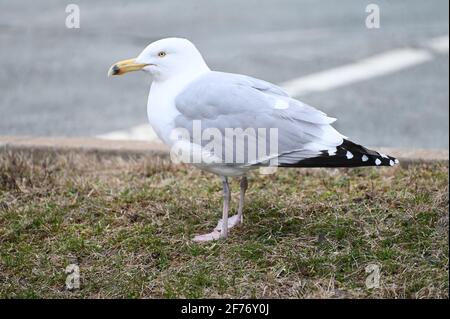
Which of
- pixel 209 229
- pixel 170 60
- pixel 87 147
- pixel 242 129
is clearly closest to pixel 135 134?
pixel 87 147

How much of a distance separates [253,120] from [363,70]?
4444 mm

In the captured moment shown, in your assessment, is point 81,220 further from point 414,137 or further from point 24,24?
point 24,24

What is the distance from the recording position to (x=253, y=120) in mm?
4773

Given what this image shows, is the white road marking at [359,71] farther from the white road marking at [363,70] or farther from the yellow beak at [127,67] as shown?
the yellow beak at [127,67]

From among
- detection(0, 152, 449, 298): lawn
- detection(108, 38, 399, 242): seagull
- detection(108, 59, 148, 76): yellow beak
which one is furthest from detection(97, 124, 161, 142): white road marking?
detection(108, 38, 399, 242): seagull

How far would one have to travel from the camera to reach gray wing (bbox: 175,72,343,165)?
4750 mm

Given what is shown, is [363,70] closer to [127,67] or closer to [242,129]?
[127,67]

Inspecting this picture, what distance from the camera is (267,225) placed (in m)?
5.18

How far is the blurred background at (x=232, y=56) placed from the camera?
806 centimetres

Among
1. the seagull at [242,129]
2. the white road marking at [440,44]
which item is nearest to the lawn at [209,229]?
the seagull at [242,129]

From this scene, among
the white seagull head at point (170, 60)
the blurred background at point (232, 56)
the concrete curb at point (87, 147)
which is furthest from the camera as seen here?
the blurred background at point (232, 56)

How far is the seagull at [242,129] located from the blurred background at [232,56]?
109 inches

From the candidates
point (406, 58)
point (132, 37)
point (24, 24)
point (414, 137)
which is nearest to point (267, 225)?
point (414, 137)

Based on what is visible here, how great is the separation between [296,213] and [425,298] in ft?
4.12
